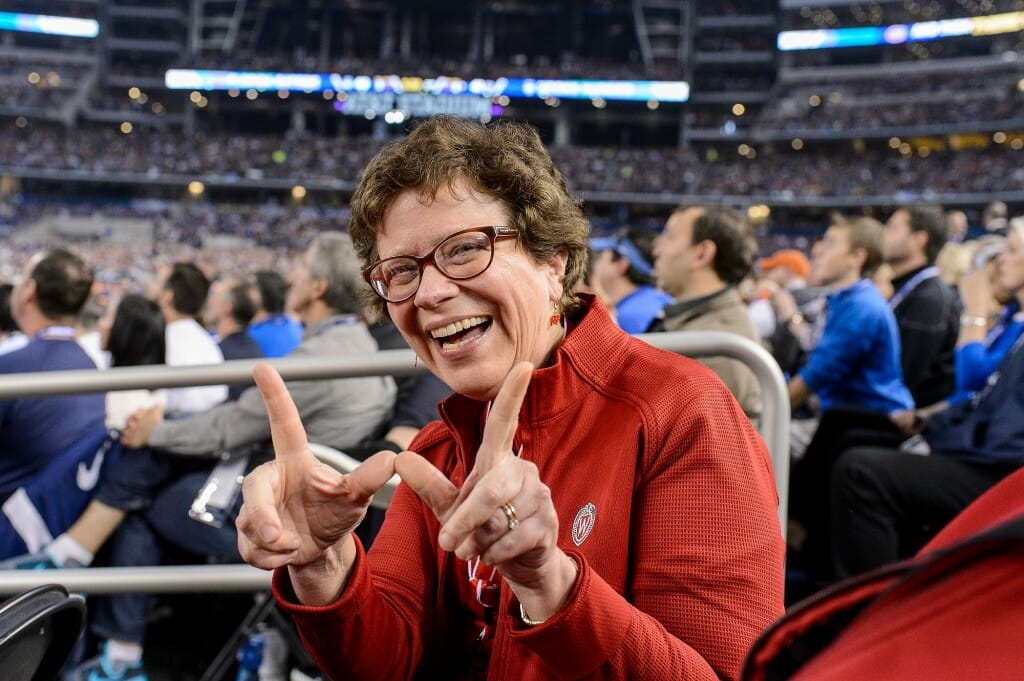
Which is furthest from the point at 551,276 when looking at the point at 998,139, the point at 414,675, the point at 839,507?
the point at 998,139

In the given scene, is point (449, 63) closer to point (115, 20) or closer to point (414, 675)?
point (115, 20)

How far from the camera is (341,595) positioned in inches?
53.1

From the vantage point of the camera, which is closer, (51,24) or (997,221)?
(997,221)

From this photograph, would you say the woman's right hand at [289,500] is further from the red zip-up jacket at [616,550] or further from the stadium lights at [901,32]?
the stadium lights at [901,32]

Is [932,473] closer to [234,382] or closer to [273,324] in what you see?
[234,382]

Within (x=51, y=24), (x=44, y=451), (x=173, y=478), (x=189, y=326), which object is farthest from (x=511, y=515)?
(x=51, y=24)

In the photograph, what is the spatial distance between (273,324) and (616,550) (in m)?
4.81

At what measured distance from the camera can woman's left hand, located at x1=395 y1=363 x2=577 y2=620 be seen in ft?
3.15

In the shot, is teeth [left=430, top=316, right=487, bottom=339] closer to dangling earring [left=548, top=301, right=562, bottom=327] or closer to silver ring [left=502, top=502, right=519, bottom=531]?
dangling earring [left=548, top=301, right=562, bottom=327]

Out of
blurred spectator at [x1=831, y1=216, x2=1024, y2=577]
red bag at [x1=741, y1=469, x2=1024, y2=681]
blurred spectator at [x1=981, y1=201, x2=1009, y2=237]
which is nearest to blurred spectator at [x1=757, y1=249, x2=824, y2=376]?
blurred spectator at [x1=981, y1=201, x2=1009, y2=237]

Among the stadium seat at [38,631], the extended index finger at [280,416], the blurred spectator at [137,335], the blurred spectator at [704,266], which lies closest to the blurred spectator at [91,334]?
the blurred spectator at [137,335]

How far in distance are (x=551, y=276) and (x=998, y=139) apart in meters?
42.8

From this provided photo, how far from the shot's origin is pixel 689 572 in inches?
47.3

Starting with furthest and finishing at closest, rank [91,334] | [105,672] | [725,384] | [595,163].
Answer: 1. [595,163]
2. [91,334]
3. [105,672]
4. [725,384]
